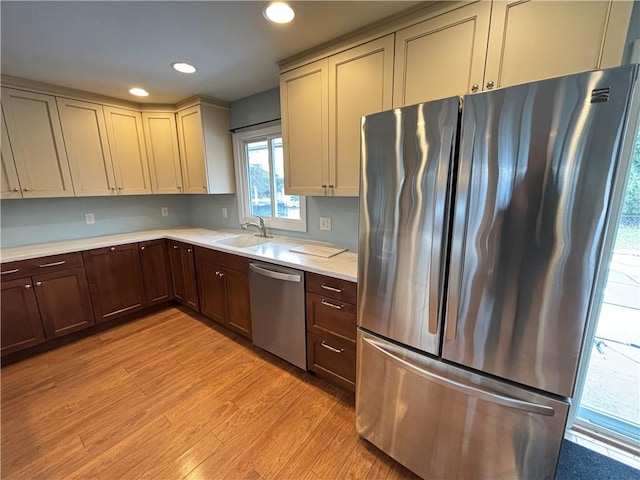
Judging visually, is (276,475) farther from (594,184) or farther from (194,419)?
(594,184)

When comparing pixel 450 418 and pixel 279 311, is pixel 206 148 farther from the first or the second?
pixel 450 418

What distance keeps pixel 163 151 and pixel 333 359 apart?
9.56 ft

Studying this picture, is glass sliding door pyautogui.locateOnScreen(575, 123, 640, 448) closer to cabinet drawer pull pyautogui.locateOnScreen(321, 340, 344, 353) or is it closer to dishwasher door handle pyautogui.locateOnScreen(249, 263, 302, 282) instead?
cabinet drawer pull pyautogui.locateOnScreen(321, 340, 344, 353)

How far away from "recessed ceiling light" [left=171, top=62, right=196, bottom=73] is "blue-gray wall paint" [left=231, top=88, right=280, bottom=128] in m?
0.68

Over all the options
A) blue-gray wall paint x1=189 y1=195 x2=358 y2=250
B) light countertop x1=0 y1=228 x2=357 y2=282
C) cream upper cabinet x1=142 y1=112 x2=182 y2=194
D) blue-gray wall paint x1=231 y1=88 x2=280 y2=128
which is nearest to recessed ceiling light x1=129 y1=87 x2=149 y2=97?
cream upper cabinet x1=142 y1=112 x2=182 y2=194

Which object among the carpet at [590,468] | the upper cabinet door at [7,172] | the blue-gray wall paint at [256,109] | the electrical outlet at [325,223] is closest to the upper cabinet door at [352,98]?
the electrical outlet at [325,223]

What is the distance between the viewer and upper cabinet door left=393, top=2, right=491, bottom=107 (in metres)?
1.31

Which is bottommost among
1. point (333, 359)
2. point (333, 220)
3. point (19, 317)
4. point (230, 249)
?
point (333, 359)

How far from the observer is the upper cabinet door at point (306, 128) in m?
1.90

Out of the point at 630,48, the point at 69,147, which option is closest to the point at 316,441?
the point at 630,48

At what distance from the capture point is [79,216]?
2871 mm

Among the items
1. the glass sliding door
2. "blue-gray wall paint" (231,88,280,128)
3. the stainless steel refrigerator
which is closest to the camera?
the stainless steel refrigerator

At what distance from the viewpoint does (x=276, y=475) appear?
138 centimetres

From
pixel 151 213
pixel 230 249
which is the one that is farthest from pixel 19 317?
pixel 230 249
